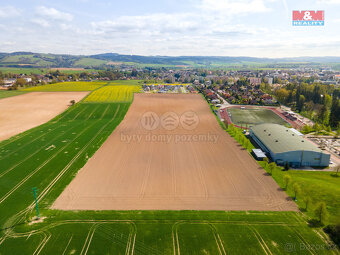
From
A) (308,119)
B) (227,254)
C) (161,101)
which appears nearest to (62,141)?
(227,254)

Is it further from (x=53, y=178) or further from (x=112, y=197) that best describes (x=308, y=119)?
(x=53, y=178)

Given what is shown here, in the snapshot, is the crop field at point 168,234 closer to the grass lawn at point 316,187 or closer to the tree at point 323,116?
the grass lawn at point 316,187

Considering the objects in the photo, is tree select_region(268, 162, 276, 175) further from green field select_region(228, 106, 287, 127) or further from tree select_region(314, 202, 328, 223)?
green field select_region(228, 106, 287, 127)

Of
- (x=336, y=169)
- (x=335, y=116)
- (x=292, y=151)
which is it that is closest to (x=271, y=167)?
(x=292, y=151)

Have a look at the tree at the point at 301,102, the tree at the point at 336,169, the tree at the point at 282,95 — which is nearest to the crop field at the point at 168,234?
the tree at the point at 336,169

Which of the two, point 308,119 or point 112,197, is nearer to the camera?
point 112,197

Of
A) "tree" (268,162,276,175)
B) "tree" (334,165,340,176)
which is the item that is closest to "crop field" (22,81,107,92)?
"tree" (268,162,276,175)
